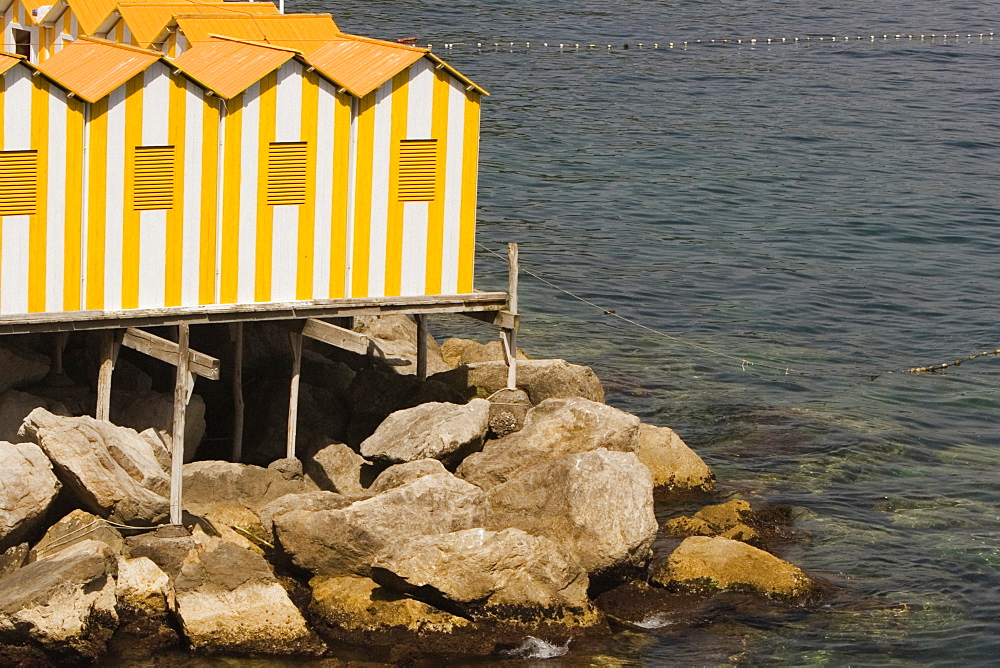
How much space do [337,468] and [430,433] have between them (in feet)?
5.71

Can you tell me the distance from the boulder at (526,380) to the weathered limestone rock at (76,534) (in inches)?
283

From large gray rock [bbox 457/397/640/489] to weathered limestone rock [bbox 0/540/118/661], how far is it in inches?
237

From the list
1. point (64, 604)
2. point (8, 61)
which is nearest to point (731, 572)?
point (64, 604)

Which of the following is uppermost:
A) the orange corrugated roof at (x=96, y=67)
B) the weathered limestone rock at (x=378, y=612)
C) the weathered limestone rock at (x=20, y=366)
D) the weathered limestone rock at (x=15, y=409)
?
the orange corrugated roof at (x=96, y=67)

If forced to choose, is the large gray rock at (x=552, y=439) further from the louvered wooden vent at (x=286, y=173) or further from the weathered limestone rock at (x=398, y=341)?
the louvered wooden vent at (x=286, y=173)

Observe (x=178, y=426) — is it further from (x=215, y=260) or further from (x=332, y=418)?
(x=332, y=418)

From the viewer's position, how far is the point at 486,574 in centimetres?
1905

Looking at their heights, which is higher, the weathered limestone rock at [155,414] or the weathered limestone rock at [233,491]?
the weathered limestone rock at [155,414]

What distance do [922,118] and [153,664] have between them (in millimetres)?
46254

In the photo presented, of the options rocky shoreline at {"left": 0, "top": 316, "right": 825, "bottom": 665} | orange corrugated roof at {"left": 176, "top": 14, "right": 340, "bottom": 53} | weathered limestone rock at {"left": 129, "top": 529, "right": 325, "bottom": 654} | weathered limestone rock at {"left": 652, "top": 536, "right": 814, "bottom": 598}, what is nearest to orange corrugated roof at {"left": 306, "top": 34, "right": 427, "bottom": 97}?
orange corrugated roof at {"left": 176, "top": 14, "right": 340, "bottom": 53}

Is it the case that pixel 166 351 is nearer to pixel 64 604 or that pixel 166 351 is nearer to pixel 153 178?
pixel 153 178

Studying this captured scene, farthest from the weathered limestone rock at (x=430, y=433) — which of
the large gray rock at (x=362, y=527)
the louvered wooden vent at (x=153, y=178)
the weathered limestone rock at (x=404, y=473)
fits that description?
the louvered wooden vent at (x=153, y=178)

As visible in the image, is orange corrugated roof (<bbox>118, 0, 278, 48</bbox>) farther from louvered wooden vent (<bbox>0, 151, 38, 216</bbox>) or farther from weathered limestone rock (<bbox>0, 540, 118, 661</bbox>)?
weathered limestone rock (<bbox>0, 540, 118, 661</bbox>)

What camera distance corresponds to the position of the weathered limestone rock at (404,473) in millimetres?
21594
